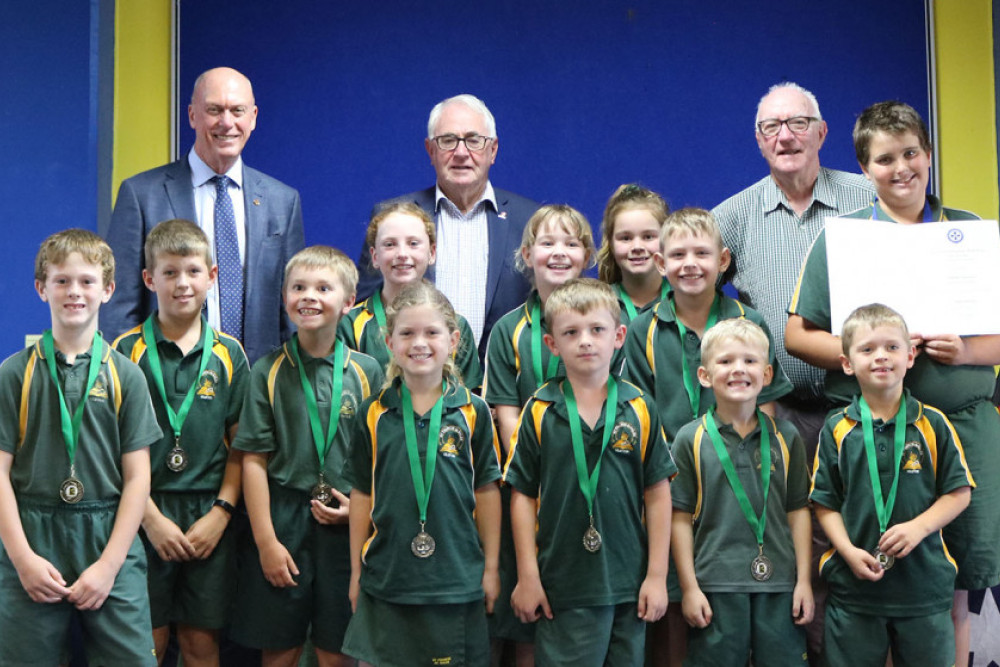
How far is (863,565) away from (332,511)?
173cm

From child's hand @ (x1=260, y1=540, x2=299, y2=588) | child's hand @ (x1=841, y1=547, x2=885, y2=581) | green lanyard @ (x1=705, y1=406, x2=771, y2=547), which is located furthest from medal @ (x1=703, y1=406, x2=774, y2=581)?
child's hand @ (x1=260, y1=540, x2=299, y2=588)

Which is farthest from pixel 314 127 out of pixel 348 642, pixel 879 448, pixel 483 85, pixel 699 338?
pixel 879 448

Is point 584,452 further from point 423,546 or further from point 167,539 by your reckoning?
point 167,539

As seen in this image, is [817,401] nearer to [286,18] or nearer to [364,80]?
[364,80]

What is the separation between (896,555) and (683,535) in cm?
67

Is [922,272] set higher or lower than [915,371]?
higher

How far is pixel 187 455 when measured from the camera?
3.72 m

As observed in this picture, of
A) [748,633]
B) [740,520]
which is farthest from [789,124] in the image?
[748,633]

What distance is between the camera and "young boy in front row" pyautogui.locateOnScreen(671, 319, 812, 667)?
3.44m

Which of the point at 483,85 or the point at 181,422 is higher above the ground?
the point at 483,85

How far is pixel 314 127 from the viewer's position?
17.5 feet

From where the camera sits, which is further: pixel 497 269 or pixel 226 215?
pixel 497 269

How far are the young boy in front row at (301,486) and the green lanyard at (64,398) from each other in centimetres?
52

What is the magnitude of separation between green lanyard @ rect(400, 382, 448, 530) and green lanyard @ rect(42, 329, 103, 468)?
0.99 metres
